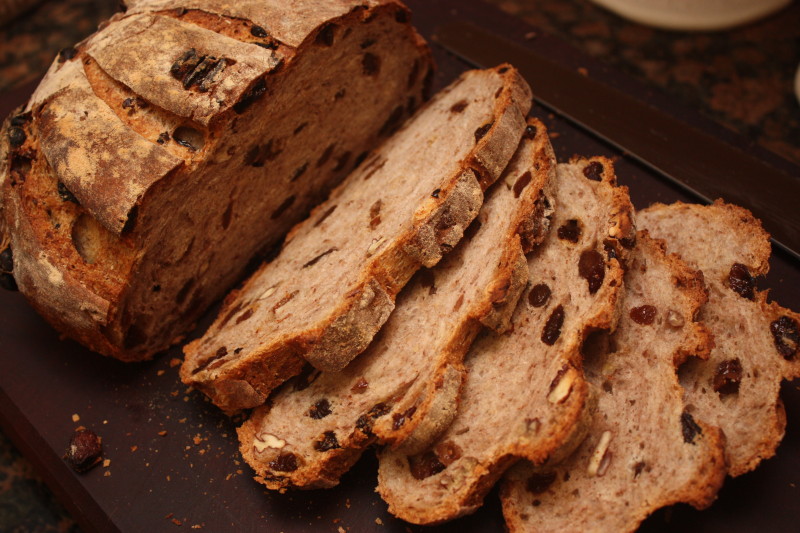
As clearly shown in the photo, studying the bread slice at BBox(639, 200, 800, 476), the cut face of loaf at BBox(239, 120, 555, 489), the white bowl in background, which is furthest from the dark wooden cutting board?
the white bowl in background

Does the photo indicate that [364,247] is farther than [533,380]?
Yes

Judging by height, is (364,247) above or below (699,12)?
above

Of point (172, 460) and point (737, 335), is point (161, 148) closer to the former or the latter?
point (172, 460)

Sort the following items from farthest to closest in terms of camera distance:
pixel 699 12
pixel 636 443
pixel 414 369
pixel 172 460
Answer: pixel 699 12 < pixel 172 460 < pixel 414 369 < pixel 636 443

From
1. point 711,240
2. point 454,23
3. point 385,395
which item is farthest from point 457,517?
point 454,23

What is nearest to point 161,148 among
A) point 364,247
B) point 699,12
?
point 364,247
